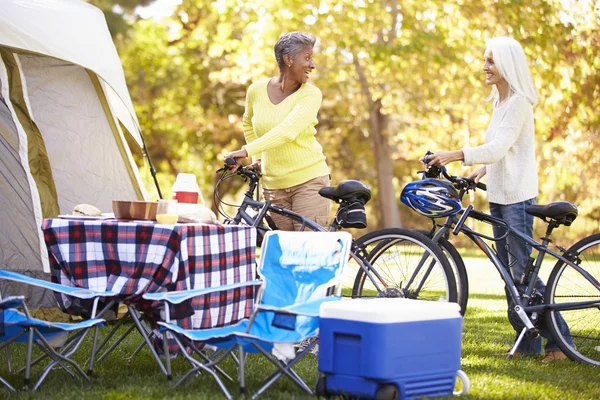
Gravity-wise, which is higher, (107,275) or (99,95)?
(99,95)

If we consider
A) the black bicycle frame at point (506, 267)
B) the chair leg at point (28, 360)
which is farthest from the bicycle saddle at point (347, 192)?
the chair leg at point (28, 360)

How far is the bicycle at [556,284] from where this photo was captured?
4617 millimetres

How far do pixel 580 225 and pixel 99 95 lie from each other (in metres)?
12.9

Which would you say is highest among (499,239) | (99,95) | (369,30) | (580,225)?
(369,30)

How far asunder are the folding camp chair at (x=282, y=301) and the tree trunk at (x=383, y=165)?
41.9 feet

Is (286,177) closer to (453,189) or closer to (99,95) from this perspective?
(453,189)

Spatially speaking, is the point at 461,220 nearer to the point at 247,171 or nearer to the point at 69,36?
the point at 247,171

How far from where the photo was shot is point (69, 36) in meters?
6.12

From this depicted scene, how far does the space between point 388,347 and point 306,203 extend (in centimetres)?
169

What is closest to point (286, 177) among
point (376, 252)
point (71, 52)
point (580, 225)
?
point (376, 252)

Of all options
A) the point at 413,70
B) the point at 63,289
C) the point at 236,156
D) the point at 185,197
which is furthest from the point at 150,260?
the point at 413,70

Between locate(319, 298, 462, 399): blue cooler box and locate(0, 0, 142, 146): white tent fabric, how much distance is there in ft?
10.0

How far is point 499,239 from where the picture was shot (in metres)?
4.84

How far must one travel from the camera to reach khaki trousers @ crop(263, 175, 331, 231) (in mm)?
5074
